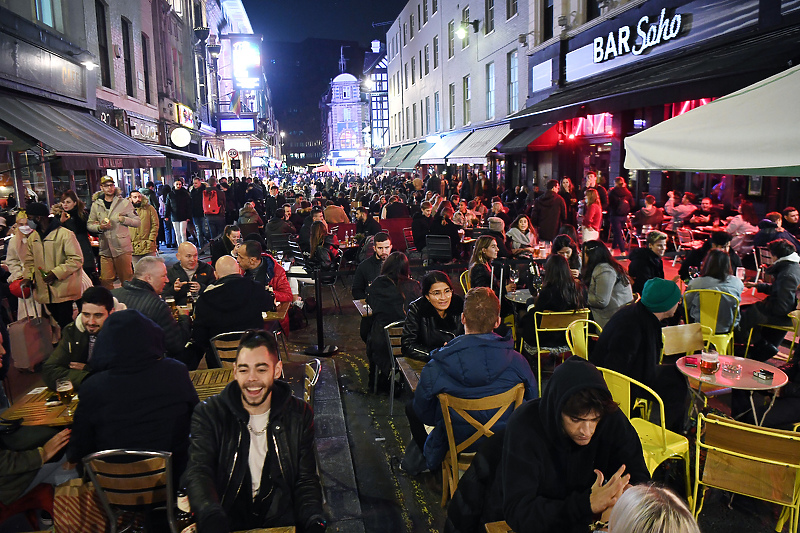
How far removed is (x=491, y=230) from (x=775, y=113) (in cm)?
758

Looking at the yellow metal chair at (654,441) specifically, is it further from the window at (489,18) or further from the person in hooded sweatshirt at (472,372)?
the window at (489,18)

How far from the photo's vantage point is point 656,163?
4.10m

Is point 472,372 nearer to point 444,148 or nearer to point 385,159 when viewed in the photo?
point 444,148

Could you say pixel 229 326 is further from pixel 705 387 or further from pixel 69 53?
pixel 69 53

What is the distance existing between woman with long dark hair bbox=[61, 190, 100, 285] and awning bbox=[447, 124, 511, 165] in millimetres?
13306

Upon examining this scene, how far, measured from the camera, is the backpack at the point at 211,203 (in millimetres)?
15689

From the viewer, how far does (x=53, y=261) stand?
25.3ft

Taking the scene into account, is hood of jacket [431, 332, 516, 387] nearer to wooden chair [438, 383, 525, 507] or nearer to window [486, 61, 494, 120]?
wooden chair [438, 383, 525, 507]

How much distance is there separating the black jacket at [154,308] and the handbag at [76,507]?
200 centimetres

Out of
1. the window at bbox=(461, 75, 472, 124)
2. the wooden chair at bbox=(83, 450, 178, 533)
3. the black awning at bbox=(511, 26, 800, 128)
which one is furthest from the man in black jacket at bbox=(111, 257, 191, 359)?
the window at bbox=(461, 75, 472, 124)

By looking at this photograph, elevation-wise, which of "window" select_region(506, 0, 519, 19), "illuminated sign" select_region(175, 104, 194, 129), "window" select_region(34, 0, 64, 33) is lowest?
"illuminated sign" select_region(175, 104, 194, 129)

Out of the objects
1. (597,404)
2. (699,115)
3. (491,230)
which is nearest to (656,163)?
(699,115)

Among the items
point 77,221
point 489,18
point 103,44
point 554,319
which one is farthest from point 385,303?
point 489,18

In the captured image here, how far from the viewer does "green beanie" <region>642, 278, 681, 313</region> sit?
461 cm
